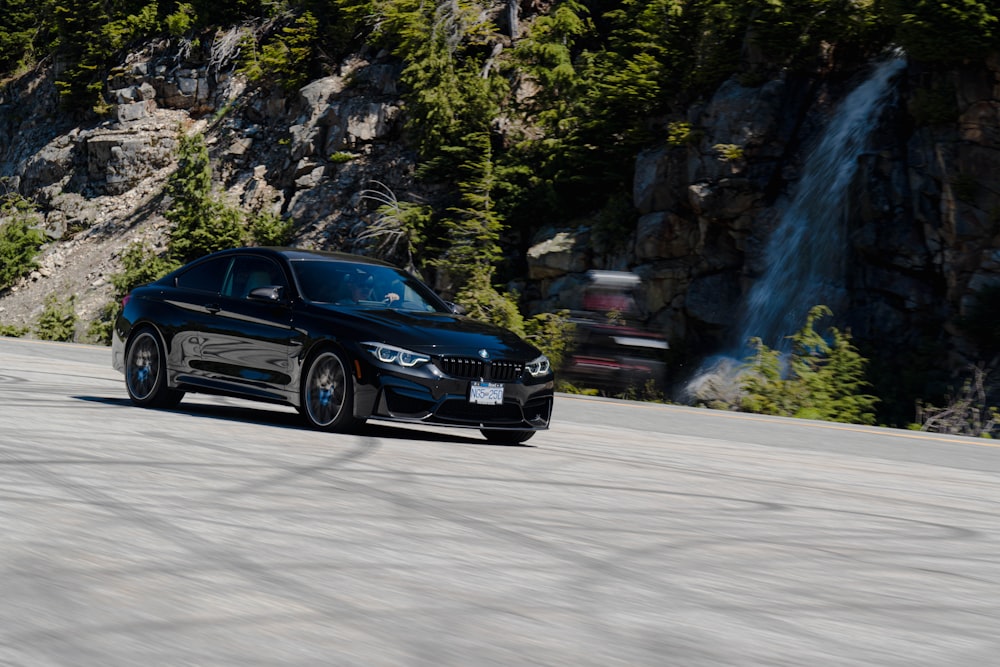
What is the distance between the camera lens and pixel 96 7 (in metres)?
61.1

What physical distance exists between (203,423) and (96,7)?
56.3 metres

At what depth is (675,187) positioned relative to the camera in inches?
1385

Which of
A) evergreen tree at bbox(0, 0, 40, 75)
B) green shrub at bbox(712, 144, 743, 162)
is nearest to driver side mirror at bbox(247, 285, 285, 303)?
green shrub at bbox(712, 144, 743, 162)

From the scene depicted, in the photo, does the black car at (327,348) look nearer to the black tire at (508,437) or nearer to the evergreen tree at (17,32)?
the black tire at (508,437)

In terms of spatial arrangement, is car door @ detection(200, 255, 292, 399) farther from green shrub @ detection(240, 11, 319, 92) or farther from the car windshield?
green shrub @ detection(240, 11, 319, 92)

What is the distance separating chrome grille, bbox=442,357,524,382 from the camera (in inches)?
384

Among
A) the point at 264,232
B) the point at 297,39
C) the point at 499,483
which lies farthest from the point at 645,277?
the point at 499,483

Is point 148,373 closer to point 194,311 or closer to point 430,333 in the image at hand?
point 194,311

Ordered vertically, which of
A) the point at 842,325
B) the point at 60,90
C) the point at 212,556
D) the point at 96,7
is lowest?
the point at 212,556

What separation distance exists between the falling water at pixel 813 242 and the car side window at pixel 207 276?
18.5m

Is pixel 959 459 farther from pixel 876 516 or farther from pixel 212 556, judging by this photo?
pixel 212 556

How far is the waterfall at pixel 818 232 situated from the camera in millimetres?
30047

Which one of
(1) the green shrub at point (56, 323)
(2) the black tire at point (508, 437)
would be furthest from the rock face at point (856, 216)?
(1) the green shrub at point (56, 323)

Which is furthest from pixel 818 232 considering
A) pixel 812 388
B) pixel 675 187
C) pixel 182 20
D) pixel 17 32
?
pixel 17 32
